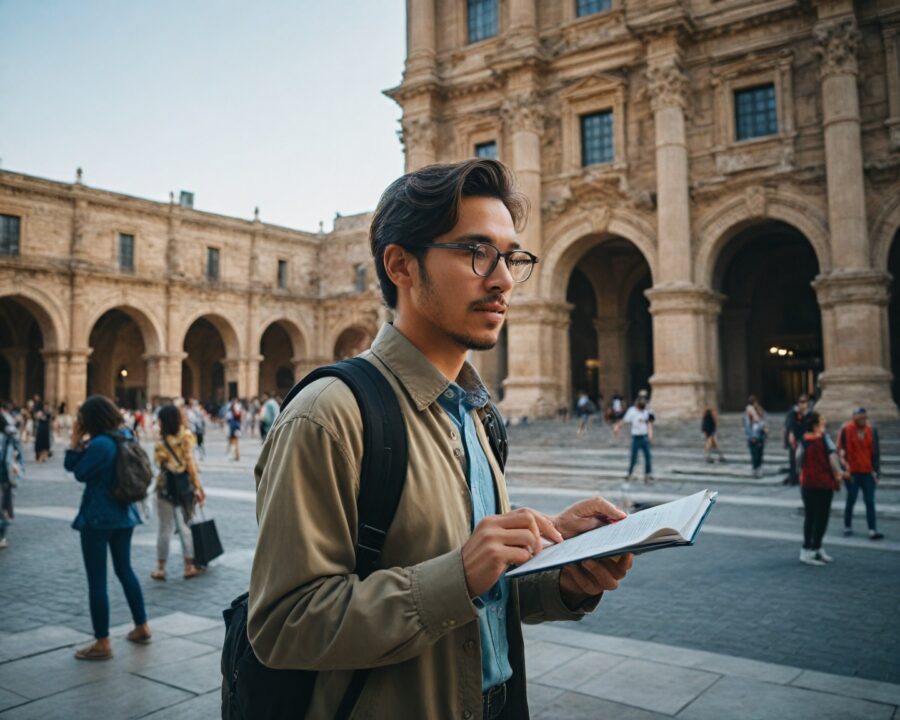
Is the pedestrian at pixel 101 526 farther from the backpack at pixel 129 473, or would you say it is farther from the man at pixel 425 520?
the man at pixel 425 520

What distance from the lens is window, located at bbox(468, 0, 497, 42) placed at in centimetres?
2702

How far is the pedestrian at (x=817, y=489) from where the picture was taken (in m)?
7.65

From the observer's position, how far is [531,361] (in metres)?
24.4

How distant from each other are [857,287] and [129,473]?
20.0m

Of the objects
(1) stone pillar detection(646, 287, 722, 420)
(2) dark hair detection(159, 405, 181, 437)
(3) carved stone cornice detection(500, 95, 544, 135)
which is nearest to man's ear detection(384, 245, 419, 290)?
(2) dark hair detection(159, 405, 181, 437)

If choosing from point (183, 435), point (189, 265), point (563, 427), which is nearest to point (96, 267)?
point (189, 265)

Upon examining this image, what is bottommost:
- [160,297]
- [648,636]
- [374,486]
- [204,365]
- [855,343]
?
[648,636]

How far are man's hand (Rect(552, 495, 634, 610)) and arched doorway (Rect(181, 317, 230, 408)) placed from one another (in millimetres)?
47392

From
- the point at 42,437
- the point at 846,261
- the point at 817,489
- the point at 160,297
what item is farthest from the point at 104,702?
the point at 160,297

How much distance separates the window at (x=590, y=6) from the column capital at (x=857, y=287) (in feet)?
40.3

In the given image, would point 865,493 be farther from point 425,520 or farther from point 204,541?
point 425,520

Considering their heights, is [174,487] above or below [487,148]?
below

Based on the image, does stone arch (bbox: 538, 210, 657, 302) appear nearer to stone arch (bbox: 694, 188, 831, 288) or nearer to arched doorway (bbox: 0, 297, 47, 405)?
stone arch (bbox: 694, 188, 831, 288)

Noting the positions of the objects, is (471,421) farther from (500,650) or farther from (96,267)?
(96,267)
